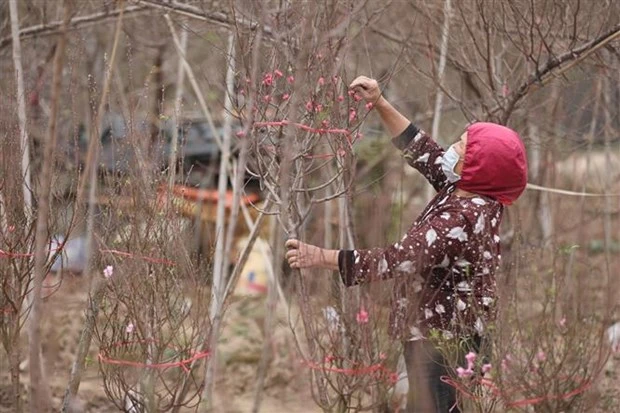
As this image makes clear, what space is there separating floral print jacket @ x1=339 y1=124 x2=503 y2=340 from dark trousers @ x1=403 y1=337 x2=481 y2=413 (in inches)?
2.5

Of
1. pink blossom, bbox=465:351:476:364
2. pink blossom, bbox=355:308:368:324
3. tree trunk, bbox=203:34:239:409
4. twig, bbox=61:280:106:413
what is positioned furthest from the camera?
twig, bbox=61:280:106:413

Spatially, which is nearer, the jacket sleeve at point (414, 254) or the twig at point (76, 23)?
the jacket sleeve at point (414, 254)

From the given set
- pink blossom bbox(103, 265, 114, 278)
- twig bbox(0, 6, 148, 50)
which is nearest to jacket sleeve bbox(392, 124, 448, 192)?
pink blossom bbox(103, 265, 114, 278)

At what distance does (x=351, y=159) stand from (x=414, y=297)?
0.57 meters

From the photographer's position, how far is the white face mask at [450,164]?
12.4 ft

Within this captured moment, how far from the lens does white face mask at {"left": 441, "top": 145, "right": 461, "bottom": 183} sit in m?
3.77

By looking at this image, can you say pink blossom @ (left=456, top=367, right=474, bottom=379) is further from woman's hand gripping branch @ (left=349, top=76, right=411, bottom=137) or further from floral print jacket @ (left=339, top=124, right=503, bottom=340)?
woman's hand gripping branch @ (left=349, top=76, right=411, bottom=137)

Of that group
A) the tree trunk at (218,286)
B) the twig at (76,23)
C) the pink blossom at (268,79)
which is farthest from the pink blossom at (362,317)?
the twig at (76,23)

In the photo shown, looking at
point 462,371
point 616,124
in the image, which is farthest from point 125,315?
point 616,124

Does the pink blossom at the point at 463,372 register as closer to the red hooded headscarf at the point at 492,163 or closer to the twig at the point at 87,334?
the red hooded headscarf at the point at 492,163

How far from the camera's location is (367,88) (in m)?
3.77

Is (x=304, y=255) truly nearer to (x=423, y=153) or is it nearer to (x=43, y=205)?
(x=423, y=153)

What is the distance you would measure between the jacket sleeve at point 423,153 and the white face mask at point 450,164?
0.08 metres

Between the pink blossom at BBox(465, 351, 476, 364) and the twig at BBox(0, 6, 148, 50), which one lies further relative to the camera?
the twig at BBox(0, 6, 148, 50)
